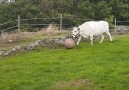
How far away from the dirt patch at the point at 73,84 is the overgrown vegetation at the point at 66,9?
69.2 ft

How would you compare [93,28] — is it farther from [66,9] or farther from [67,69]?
[66,9]

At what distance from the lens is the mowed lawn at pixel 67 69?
37.6 feet

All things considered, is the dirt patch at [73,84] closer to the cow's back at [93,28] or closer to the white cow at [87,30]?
the white cow at [87,30]

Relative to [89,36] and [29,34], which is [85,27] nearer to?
[89,36]

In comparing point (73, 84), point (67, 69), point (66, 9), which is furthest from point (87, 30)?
point (66, 9)

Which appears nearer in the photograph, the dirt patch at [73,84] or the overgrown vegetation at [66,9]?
Result: the dirt patch at [73,84]

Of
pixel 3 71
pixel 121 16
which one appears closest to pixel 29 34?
pixel 3 71

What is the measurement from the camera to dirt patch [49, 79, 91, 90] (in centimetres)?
1121

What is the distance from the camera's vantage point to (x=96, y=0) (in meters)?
37.2

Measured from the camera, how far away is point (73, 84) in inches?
451

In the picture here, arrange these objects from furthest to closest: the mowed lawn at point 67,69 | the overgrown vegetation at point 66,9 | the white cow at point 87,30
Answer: the overgrown vegetation at point 66,9 < the white cow at point 87,30 < the mowed lawn at point 67,69

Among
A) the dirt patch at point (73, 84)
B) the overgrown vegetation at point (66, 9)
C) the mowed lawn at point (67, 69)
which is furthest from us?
the overgrown vegetation at point (66, 9)

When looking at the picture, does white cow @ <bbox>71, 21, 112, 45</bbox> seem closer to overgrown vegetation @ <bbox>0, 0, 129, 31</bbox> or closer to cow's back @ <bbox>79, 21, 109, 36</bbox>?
cow's back @ <bbox>79, 21, 109, 36</bbox>

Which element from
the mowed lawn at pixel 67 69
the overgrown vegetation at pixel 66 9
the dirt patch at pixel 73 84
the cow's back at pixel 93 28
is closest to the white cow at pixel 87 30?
the cow's back at pixel 93 28
